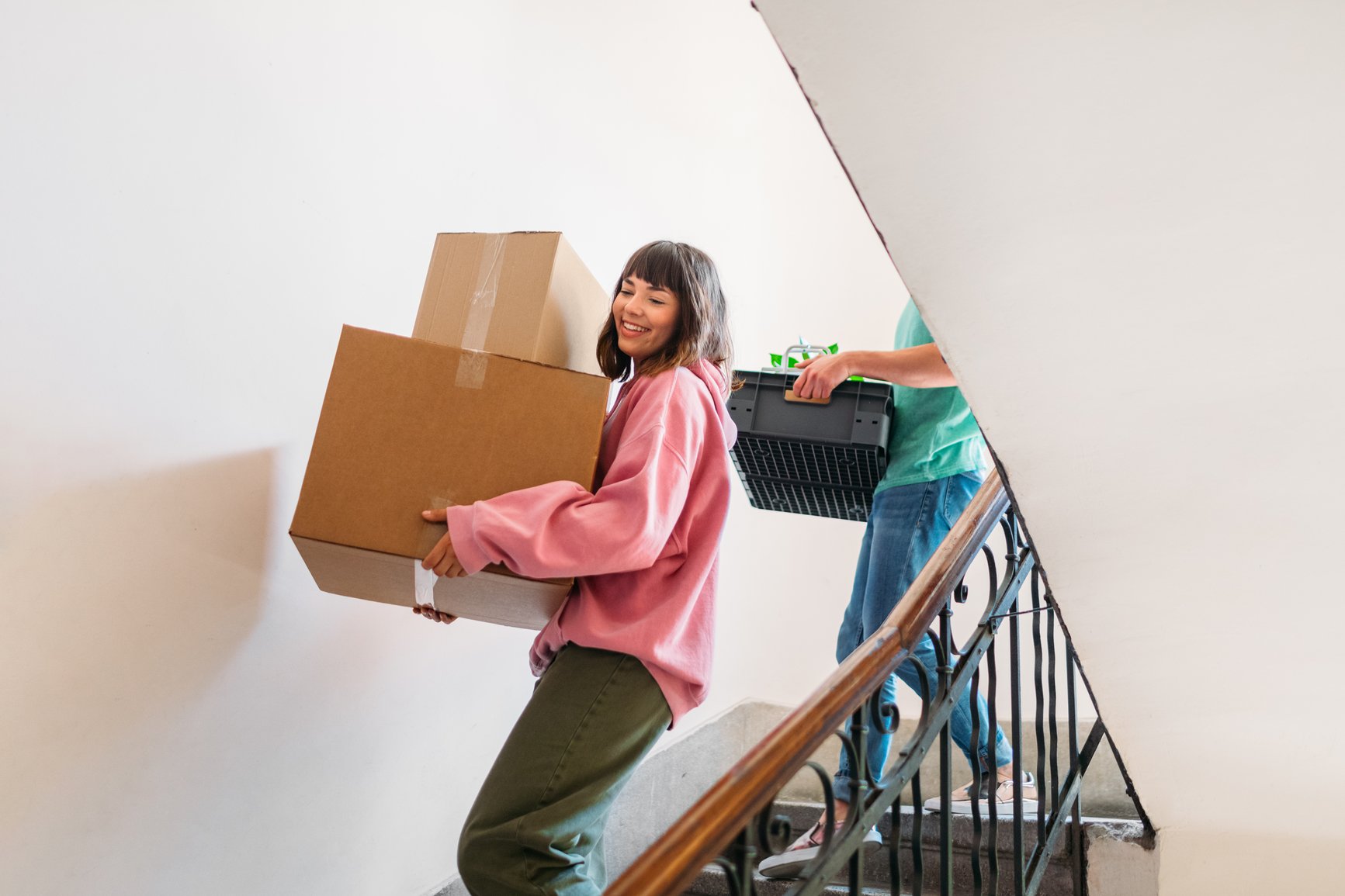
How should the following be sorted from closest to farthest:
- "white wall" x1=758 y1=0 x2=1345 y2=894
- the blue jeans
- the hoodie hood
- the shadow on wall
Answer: "white wall" x1=758 y1=0 x2=1345 y2=894 → the shadow on wall → the hoodie hood → the blue jeans

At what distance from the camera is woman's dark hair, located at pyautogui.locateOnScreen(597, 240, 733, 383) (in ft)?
5.28

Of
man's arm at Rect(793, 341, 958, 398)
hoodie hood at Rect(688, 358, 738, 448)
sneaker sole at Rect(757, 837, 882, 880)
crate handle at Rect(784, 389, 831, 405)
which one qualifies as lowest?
sneaker sole at Rect(757, 837, 882, 880)

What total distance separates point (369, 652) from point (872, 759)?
988mm

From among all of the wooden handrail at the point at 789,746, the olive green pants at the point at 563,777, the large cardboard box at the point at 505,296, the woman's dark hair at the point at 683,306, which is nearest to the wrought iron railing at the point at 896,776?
the wooden handrail at the point at 789,746

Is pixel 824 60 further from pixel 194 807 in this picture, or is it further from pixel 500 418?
pixel 194 807

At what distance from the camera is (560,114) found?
250 centimetres

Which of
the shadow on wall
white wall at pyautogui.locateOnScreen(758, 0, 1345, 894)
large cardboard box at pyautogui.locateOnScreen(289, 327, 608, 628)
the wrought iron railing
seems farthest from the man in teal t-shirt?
the shadow on wall

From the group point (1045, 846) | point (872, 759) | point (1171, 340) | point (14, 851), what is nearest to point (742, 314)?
point (872, 759)

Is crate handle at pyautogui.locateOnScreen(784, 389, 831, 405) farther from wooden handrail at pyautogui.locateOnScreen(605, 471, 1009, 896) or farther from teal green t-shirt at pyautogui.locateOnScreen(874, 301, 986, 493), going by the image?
wooden handrail at pyautogui.locateOnScreen(605, 471, 1009, 896)

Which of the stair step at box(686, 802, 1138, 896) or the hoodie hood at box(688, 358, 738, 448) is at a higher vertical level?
the hoodie hood at box(688, 358, 738, 448)

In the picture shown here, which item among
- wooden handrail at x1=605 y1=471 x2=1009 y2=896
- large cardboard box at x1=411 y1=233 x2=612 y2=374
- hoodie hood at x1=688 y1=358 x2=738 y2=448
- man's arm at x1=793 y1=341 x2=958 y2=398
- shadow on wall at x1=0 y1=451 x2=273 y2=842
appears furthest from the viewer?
man's arm at x1=793 y1=341 x2=958 y2=398

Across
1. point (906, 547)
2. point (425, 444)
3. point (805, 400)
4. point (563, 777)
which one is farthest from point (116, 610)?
point (906, 547)

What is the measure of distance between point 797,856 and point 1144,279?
1245 millimetres

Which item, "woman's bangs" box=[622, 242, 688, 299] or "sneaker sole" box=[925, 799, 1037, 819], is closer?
"woman's bangs" box=[622, 242, 688, 299]
